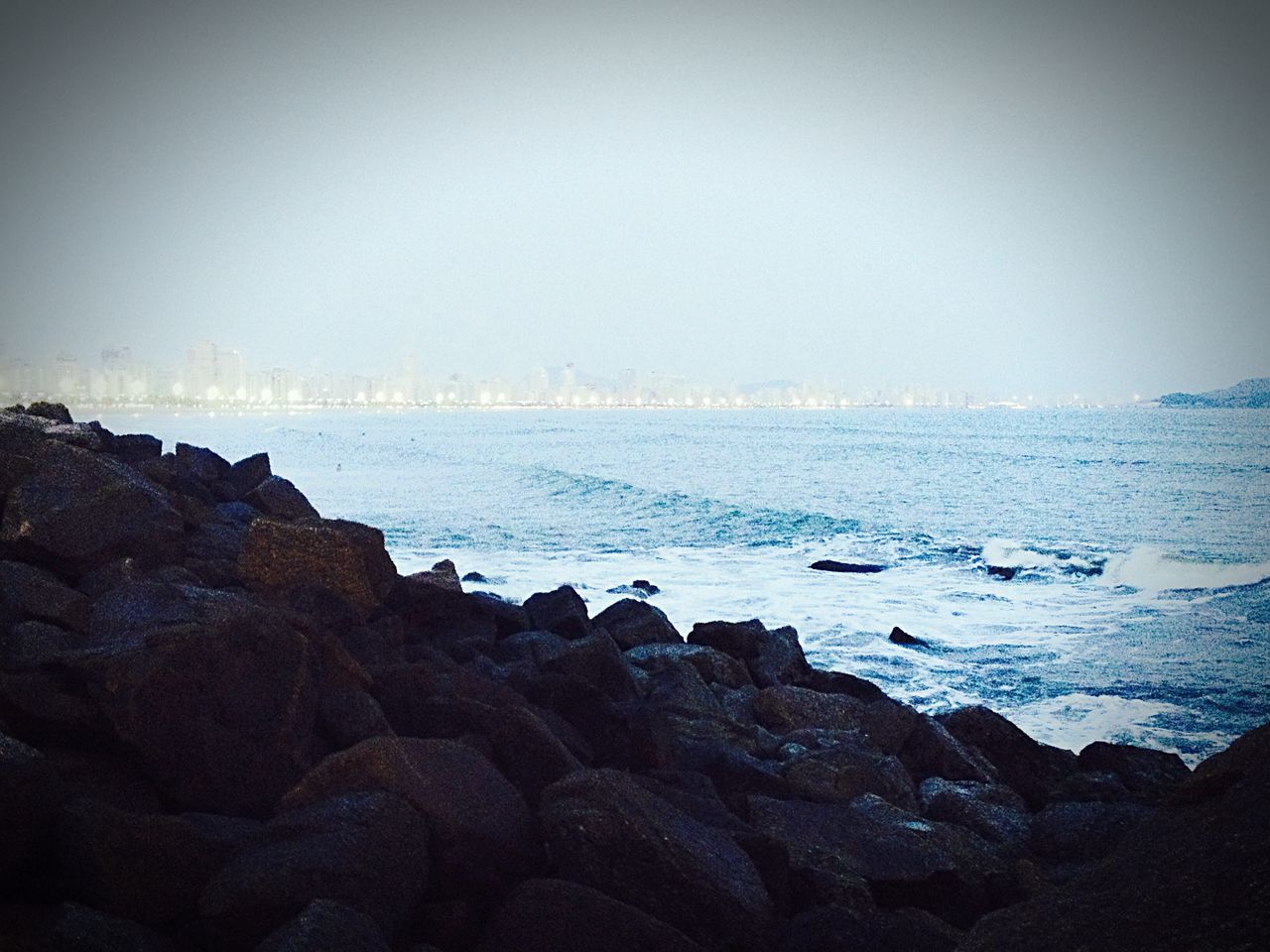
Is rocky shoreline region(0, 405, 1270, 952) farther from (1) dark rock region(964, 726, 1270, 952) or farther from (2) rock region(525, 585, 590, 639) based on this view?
(2) rock region(525, 585, 590, 639)

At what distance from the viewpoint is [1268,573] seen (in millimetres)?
19125

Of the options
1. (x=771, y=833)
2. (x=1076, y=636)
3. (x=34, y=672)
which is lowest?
(x=1076, y=636)

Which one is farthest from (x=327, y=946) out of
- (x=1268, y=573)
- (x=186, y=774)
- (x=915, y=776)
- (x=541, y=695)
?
(x=1268, y=573)

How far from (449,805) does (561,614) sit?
5.70m

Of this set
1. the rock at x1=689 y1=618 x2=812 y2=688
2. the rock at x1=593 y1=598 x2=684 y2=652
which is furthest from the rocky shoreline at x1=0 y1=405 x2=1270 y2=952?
the rock at x1=593 y1=598 x2=684 y2=652

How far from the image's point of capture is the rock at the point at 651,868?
10.5 ft

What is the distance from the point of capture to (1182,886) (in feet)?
7.95

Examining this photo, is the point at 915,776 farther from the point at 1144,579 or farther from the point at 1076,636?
the point at 1144,579

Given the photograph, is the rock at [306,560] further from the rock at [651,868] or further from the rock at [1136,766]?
the rock at [1136,766]

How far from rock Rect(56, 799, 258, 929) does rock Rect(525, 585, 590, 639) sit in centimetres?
597

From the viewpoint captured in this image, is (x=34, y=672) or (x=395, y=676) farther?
(x=395, y=676)

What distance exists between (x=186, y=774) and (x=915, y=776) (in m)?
5.04

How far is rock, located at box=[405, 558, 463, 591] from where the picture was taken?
26.5ft

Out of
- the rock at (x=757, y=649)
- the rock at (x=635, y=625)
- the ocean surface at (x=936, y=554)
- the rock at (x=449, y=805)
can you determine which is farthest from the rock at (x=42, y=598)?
the ocean surface at (x=936, y=554)
